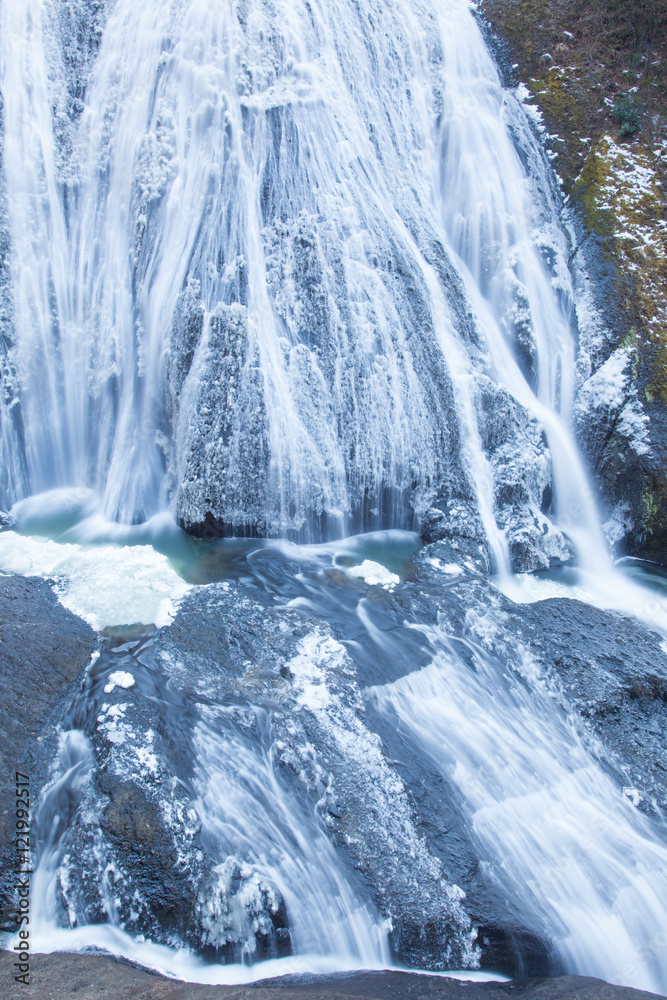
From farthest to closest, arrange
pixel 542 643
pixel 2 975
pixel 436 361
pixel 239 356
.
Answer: pixel 436 361 → pixel 239 356 → pixel 542 643 → pixel 2 975

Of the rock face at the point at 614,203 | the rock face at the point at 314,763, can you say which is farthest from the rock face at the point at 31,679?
the rock face at the point at 614,203

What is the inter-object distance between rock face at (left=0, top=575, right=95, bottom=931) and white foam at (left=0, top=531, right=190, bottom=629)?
0.16m

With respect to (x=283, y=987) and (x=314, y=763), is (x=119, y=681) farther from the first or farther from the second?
(x=283, y=987)

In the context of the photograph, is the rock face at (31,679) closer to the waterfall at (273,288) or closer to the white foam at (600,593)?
the waterfall at (273,288)

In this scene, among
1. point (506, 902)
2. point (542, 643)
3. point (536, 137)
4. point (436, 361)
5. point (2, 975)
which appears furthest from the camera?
point (536, 137)

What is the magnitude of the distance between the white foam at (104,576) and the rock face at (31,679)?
0.16 m

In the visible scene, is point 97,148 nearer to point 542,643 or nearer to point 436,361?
point 436,361

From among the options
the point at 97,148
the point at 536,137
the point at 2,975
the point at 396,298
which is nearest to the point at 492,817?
the point at 2,975

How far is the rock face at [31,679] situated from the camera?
360 cm

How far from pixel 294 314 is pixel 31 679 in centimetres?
433

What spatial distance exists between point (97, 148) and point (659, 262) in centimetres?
698

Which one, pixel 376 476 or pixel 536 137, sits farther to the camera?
pixel 536 137

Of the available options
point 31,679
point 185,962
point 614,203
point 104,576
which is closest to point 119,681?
point 31,679

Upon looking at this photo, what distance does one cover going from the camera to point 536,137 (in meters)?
8.75
